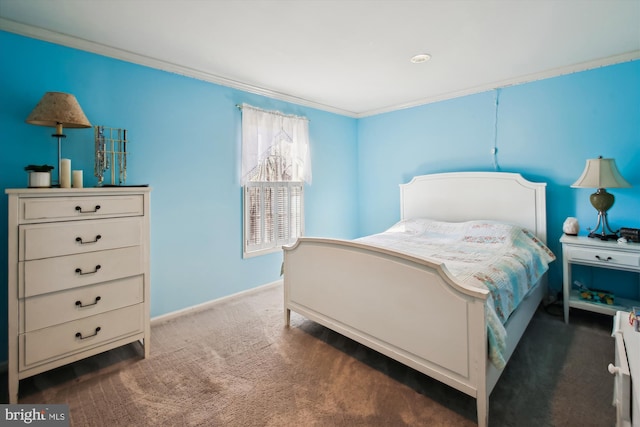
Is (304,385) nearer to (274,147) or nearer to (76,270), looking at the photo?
(76,270)

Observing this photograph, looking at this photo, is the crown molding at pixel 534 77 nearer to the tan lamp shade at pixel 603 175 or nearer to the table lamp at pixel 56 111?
the tan lamp shade at pixel 603 175

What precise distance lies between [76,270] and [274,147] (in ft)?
7.19

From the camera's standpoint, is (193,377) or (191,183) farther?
(191,183)

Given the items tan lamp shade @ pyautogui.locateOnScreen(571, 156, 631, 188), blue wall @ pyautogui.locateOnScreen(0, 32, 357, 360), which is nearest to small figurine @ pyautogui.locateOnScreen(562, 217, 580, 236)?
tan lamp shade @ pyautogui.locateOnScreen(571, 156, 631, 188)

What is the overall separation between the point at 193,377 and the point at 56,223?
4.07 ft

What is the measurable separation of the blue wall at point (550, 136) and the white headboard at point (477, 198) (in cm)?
15

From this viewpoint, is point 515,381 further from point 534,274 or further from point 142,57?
point 142,57

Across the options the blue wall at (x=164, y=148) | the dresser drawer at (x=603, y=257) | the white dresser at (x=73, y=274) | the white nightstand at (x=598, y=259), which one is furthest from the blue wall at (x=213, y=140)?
the white dresser at (x=73, y=274)

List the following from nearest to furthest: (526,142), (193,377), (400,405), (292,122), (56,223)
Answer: (400,405) → (56,223) → (193,377) → (526,142) → (292,122)

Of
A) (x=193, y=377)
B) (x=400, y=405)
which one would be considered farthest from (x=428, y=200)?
(x=193, y=377)

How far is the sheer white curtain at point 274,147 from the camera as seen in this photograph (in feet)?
10.6

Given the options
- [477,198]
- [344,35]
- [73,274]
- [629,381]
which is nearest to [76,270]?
[73,274]

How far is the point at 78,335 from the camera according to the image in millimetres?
1868

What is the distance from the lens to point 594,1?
1818 mm
